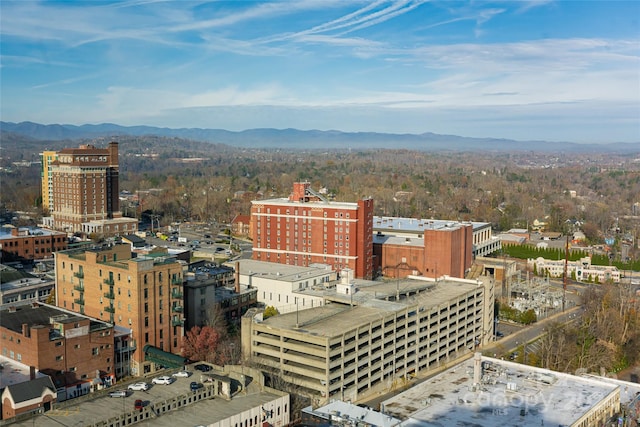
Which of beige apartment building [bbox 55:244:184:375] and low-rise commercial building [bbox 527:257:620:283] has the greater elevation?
beige apartment building [bbox 55:244:184:375]

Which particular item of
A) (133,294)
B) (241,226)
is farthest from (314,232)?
(241,226)

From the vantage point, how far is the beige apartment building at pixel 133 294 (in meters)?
27.2

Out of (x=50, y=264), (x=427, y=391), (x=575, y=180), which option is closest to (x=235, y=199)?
(x=50, y=264)

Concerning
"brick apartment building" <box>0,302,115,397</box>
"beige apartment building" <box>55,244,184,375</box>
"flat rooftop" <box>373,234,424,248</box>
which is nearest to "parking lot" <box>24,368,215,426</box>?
"beige apartment building" <box>55,244,184,375</box>

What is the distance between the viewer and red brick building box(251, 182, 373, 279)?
43.8 meters

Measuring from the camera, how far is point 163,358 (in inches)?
1014

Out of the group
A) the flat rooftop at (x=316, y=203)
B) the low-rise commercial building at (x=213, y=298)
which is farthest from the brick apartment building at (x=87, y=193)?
the low-rise commercial building at (x=213, y=298)

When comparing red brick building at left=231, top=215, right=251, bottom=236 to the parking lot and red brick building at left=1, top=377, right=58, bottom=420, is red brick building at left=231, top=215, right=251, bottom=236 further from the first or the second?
red brick building at left=1, top=377, right=58, bottom=420

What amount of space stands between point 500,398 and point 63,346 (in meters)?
16.4

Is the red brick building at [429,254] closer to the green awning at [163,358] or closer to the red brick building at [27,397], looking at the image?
the green awning at [163,358]

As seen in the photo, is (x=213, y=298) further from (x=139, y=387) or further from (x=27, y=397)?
(x=27, y=397)

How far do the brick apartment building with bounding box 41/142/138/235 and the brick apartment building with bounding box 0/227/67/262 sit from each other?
12086 millimetres

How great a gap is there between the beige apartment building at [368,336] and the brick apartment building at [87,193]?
130 feet

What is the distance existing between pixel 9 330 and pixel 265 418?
11.5m
